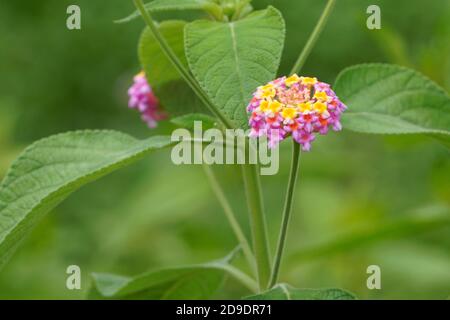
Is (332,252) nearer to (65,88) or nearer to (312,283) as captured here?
(312,283)

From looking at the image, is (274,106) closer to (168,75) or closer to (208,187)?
(168,75)

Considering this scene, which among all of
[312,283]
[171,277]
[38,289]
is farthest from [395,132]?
[38,289]

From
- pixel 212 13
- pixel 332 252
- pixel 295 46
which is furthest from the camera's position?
Result: pixel 295 46

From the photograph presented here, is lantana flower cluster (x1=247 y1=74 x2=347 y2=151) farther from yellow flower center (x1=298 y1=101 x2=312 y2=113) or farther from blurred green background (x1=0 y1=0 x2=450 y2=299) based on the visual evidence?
blurred green background (x1=0 y1=0 x2=450 y2=299)

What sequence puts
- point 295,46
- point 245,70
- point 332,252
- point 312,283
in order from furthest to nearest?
1. point 295,46
2. point 312,283
3. point 332,252
4. point 245,70

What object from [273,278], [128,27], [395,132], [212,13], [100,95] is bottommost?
[273,278]

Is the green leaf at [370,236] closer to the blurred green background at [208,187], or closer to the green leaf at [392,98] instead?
the blurred green background at [208,187]

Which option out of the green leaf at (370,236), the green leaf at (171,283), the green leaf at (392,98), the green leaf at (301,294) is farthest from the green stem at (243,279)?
the green leaf at (370,236)
